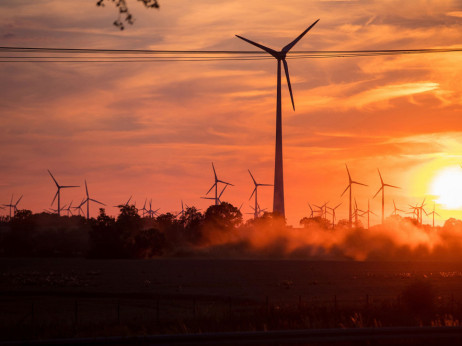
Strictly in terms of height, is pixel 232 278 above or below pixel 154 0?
below

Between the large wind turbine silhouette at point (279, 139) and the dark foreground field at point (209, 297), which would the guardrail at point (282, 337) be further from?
the large wind turbine silhouette at point (279, 139)

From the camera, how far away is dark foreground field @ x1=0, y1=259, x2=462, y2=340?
1308 inches

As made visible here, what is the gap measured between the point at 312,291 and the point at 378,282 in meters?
15.9

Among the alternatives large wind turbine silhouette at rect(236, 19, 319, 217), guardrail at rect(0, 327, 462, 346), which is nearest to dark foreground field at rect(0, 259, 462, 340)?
guardrail at rect(0, 327, 462, 346)

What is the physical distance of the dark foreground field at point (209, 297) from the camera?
109 feet

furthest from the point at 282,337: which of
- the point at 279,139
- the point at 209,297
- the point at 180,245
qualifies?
the point at 180,245

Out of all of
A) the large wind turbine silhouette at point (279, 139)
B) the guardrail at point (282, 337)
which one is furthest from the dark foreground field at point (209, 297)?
the large wind turbine silhouette at point (279, 139)

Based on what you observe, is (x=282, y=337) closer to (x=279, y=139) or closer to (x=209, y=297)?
(x=209, y=297)

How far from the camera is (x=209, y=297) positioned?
245 feet

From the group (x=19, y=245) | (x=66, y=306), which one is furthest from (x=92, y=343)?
(x=19, y=245)

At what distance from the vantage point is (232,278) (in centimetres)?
10631

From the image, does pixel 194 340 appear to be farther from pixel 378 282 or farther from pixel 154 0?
pixel 378 282

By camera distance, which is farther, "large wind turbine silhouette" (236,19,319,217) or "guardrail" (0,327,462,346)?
"large wind turbine silhouette" (236,19,319,217)

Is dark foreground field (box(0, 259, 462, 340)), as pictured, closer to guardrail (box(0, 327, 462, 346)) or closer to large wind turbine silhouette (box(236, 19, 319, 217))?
guardrail (box(0, 327, 462, 346))
